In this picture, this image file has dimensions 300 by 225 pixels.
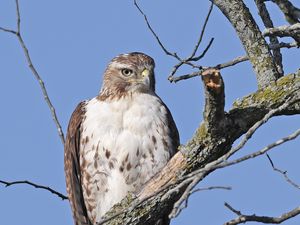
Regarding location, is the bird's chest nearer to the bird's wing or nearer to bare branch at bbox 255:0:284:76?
the bird's wing

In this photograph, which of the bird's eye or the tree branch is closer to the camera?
the tree branch

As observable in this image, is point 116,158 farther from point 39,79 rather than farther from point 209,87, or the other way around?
point 209,87

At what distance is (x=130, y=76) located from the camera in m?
6.96

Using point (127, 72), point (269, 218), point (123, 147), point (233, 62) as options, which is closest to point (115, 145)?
point (123, 147)

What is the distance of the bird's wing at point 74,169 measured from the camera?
6559 mm

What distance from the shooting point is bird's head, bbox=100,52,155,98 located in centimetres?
680

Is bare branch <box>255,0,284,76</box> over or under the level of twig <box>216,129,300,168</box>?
over

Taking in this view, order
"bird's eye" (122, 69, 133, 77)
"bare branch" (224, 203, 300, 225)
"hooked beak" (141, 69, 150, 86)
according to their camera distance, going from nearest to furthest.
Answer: "bare branch" (224, 203, 300, 225)
"hooked beak" (141, 69, 150, 86)
"bird's eye" (122, 69, 133, 77)

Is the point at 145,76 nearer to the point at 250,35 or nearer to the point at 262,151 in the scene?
the point at 250,35

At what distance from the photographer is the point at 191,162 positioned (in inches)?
187

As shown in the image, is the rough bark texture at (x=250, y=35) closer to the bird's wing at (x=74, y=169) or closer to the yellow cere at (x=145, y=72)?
the yellow cere at (x=145, y=72)

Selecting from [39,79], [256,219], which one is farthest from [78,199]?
[256,219]

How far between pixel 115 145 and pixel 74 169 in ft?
1.82

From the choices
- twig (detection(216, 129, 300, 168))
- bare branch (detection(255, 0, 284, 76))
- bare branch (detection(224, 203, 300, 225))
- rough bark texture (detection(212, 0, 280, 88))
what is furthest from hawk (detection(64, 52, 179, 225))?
twig (detection(216, 129, 300, 168))
